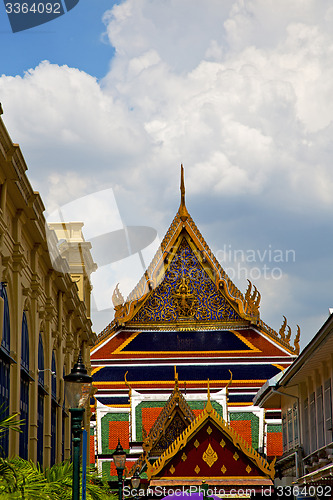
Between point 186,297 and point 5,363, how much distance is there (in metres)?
30.6

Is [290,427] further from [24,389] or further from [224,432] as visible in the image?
[24,389]

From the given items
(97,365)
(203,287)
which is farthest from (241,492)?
(203,287)

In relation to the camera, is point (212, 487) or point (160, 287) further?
point (160, 287)

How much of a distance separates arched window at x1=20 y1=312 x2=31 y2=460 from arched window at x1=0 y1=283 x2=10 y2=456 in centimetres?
182

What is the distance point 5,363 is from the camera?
1892cm

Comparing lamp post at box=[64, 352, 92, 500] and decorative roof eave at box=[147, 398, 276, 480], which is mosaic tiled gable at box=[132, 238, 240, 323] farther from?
lamp post at box=[64, 352, 92, 500]

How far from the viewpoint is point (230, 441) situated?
26.8 metres

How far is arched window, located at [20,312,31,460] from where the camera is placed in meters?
21.4

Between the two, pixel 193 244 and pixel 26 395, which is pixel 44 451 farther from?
pixel 193 244

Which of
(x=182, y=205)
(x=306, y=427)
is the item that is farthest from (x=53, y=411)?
(x=182, y=205)

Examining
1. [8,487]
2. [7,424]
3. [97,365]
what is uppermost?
[97,365]

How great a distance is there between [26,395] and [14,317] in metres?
2.80

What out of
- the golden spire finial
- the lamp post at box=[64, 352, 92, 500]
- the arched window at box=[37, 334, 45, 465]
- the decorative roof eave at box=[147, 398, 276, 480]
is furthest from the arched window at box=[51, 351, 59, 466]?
the golden spire finial

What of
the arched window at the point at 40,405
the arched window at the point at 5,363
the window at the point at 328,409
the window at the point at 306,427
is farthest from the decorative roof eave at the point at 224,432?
the arched window at the point at 5,363
